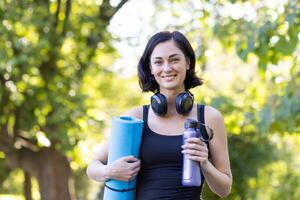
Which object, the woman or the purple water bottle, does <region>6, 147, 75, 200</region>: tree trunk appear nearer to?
the woman

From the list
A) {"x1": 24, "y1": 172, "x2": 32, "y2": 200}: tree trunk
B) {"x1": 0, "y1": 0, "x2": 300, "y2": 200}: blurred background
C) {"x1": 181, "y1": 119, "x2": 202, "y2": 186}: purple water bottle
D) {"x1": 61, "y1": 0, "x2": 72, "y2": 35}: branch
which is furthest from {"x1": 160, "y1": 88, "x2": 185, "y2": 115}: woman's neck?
{"x1": 24, "y1": 172, "x2": 32, "y2": 200}: tree trunk

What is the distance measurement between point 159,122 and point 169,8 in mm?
8413

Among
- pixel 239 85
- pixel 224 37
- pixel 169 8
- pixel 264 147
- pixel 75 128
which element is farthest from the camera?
pixel 264 147

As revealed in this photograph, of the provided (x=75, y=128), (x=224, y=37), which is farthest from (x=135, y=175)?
(x=75, y=128)

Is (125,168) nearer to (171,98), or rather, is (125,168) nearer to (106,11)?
(171,98)

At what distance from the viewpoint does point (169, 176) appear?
7.47 feet

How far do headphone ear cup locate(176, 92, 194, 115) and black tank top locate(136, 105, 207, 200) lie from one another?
116 millimetres

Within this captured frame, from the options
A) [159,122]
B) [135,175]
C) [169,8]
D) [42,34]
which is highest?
[169,8]

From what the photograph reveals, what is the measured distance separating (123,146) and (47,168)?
8.64m

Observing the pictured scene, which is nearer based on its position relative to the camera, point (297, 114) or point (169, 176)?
point (169, 176)

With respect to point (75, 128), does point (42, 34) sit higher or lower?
higher

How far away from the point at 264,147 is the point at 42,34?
6.83 m

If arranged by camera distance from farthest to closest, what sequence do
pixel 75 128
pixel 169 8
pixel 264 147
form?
pixel 264 147 < pixel 169 8 < pixel 75 128

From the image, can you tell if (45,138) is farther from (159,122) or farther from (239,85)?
(159,122)
